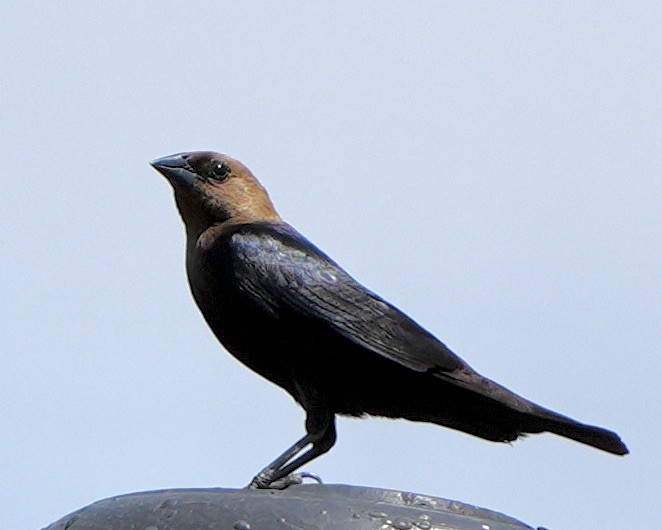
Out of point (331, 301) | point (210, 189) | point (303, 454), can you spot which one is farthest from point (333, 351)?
point (210, 189)

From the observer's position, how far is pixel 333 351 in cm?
540

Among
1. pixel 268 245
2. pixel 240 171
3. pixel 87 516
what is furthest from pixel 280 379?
pixel 87 516

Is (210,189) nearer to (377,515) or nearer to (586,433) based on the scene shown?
(586,433)

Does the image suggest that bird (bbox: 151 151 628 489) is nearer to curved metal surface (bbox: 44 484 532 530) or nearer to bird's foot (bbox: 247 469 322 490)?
bird's foot (bbox: 247 469 322 490)

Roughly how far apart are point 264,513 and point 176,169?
233cm

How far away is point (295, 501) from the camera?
13.3 ft

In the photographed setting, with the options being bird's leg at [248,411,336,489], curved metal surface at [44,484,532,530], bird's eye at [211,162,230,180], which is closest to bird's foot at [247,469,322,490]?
bird's leg at [248,411,336,489]

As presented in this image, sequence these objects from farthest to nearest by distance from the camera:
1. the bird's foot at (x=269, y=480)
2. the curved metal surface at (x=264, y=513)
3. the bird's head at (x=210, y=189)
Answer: the bird's head at (x=210, y=189)
the bird's foot at (x=269, y=480)
the curved metal surface at (x=264, y=513)

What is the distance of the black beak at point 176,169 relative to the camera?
591 cm

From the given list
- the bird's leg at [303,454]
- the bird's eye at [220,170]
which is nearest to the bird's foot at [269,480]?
the bird's leg at [303,454]

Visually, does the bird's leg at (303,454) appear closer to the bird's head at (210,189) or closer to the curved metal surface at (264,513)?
the curved metal surface at (264,513)

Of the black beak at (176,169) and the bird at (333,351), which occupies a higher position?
the black beak at (176,169)

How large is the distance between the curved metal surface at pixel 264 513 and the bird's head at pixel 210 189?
183cm

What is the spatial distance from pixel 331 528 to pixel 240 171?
7.87 ft
